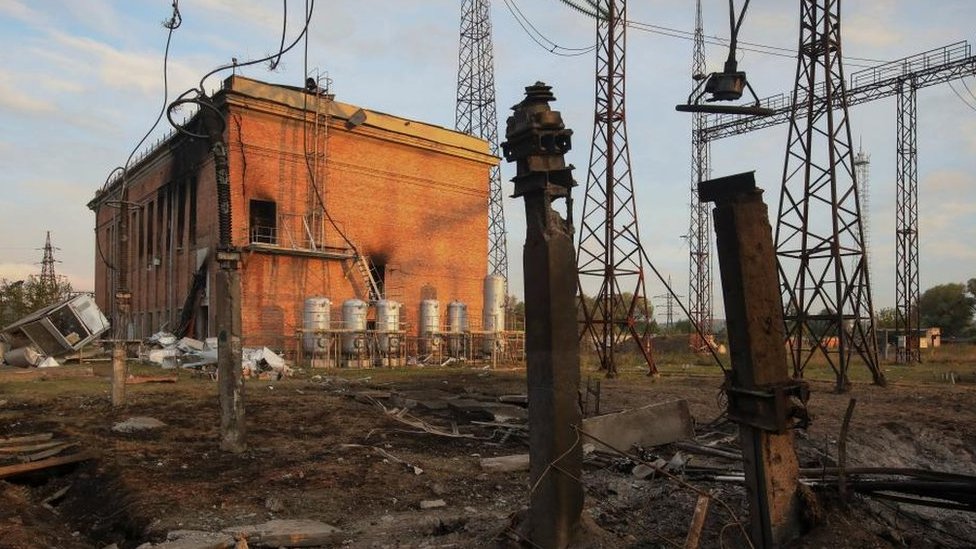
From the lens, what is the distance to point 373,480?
26.8ft

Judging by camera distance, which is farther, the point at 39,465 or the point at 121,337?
the point at 121,337

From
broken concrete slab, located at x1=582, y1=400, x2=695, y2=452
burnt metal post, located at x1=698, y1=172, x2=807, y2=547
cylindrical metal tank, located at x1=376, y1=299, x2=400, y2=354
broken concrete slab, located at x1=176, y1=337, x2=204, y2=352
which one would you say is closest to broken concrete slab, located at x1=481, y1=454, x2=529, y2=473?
broken concrete slab, located at x1=582, y1=400, x2=695, y2=452

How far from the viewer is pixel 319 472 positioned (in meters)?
8.40

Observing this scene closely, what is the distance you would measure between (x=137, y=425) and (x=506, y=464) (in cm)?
630

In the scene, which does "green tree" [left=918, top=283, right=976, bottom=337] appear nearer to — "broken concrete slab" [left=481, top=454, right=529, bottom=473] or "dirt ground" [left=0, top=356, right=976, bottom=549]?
"dirt ground" [left=0, top=356, right=976, bottom=549]

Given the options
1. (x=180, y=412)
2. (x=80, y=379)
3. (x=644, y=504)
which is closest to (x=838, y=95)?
(x=644, y=504)

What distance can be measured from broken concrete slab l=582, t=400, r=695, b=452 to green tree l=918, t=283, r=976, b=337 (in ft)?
222

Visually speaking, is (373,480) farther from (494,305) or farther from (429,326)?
(494,305)

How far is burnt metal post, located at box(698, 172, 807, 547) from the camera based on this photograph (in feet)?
15.4

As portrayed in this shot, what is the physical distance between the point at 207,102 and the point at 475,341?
25.3 meters

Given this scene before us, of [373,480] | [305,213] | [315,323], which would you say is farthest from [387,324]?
[373,480]

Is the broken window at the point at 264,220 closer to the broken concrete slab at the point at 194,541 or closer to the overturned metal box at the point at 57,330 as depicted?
the overturned metal box at the point at 57,330

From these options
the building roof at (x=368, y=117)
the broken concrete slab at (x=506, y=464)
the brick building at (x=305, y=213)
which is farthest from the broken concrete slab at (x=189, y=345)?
the broken concrete slab at (x=506, y=464)

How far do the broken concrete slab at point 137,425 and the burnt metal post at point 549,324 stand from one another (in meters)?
8.03
